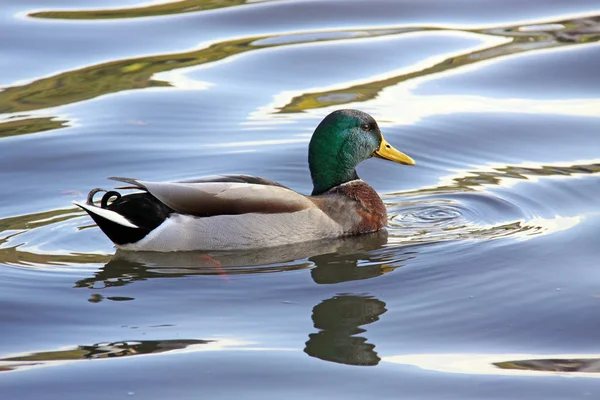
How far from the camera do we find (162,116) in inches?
386

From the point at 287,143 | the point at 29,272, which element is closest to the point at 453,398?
the point at 29,272

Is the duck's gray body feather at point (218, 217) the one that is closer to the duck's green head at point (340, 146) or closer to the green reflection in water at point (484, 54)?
the duck's green head at point (340, 146)

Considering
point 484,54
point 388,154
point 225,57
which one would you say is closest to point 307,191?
point 388,154

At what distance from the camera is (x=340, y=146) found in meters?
7.66

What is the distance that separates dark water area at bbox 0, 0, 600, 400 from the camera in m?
5.14

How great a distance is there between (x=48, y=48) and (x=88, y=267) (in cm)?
559

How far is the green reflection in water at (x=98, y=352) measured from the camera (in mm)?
5168

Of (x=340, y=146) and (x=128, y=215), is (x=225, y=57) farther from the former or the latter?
(x=128, y=215)

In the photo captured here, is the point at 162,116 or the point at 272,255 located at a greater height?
the point at 162,116

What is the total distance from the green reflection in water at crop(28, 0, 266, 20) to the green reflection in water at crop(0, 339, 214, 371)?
8.03 meters

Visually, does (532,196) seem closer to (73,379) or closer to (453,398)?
(453,398)

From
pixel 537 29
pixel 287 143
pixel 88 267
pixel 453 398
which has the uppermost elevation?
pixel 537 29

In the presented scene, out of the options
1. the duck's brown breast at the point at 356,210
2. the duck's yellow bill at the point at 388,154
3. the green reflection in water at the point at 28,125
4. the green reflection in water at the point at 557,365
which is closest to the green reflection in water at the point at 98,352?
the green reflection in water at the point at 557,365

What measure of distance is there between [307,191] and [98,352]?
3.39 m
